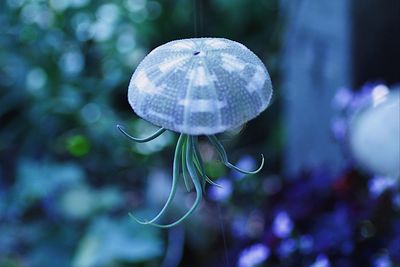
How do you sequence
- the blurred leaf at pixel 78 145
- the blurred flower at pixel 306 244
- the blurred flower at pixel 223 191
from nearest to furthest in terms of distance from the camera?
the blurred flower at pixel 306 244, the blurred flower at pixel 223 191, the blurred leaf at pixel 78 145

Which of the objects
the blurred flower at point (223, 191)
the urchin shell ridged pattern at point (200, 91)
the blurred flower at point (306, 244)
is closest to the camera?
the urchin shell ridged pattern at point (200, 91)

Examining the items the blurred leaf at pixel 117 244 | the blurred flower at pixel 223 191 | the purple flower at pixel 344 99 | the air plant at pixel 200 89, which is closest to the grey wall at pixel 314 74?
the purple flower at pixel 344 99

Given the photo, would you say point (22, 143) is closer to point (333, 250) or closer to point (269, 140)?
point (269, 140)

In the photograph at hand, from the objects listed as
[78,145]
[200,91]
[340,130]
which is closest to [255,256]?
[340,130]

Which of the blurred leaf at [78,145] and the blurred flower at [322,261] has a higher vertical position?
the blurred flower at [322,261]

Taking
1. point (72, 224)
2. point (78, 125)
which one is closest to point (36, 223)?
point (72, 224)

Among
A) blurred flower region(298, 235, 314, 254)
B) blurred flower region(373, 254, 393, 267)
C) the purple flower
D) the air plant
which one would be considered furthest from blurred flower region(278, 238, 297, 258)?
the air plant

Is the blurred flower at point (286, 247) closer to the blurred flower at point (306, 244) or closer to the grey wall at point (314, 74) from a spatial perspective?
the blurred flower at point (306, 244)

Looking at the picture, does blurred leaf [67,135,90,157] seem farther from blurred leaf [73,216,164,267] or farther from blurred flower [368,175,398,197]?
blurred flower [368,175,398,197]

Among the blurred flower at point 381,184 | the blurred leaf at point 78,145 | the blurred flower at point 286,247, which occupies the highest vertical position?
the blurred flower at point 381,184
